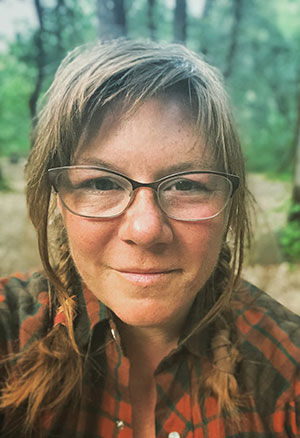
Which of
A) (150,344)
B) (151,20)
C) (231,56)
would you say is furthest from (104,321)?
(231,56)

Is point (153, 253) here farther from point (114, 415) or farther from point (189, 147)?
point (114, 415)

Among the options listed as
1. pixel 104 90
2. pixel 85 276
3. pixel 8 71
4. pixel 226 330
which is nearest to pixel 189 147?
pixel 104 90

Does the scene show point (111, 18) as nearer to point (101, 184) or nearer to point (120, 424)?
point (101, 184)

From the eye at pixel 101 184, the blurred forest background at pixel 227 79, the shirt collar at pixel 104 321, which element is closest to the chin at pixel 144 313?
the shirt collar at pixel 104 321

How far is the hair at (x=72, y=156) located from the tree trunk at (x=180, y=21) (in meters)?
0.80

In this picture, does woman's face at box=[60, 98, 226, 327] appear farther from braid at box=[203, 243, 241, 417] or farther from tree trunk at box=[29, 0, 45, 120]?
tree trunk at box=[29, 0, 45, 120]

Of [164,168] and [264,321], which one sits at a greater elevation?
[164,168]

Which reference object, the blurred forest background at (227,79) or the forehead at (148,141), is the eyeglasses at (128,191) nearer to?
the forehead at (148,141)

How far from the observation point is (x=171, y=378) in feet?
2.64

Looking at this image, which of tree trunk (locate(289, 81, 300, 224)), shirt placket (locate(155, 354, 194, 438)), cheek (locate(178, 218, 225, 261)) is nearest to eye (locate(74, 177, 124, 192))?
cheek (locate(178, 218, 225, 261))

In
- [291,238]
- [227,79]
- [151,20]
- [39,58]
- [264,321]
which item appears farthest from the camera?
[291,238]

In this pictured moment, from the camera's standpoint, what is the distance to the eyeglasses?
644mm

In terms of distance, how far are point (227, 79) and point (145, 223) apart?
4.02 ft

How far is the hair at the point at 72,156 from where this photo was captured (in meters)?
0.65
